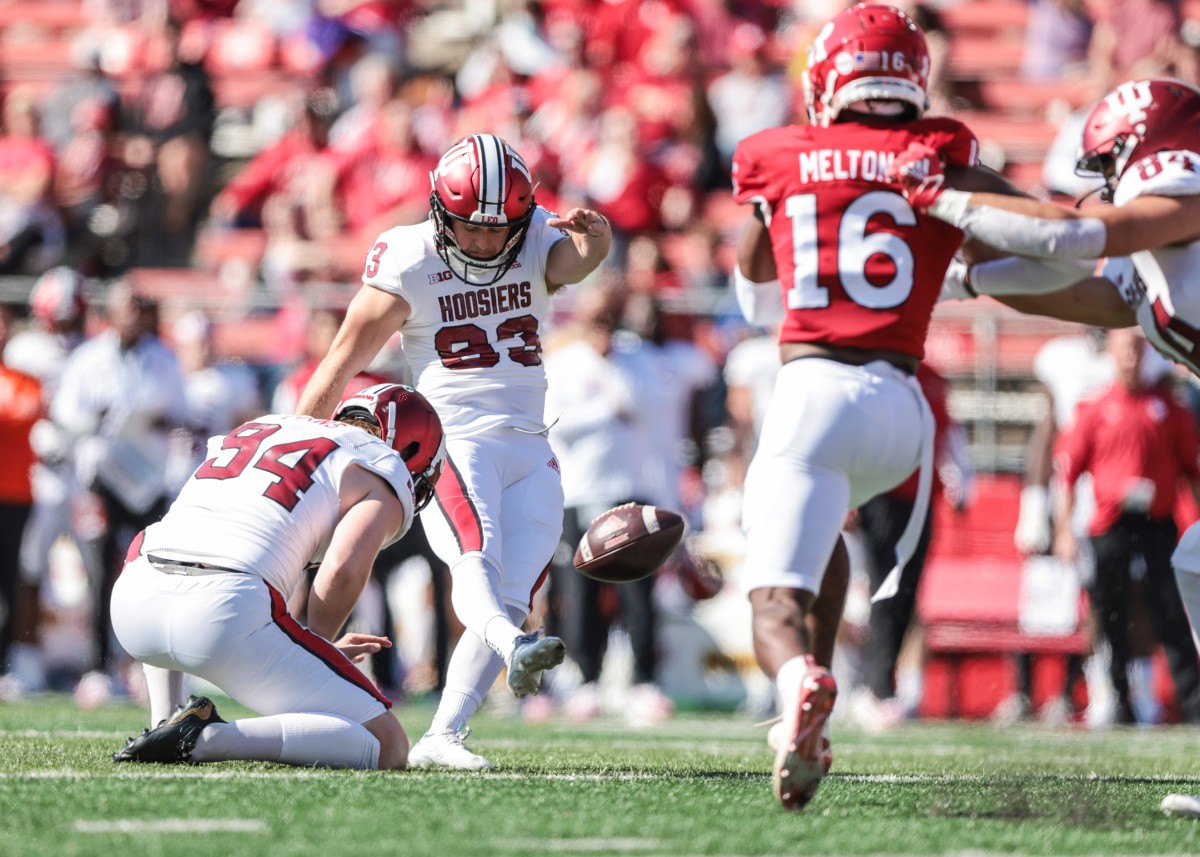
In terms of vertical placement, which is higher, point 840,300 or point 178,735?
point 840,300

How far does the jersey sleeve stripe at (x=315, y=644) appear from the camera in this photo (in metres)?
4.53

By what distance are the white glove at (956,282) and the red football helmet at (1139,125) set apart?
432 mm

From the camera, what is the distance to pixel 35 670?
964 cm

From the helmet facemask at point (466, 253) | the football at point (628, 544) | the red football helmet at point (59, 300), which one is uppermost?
the red football helmet at point (59, 300)

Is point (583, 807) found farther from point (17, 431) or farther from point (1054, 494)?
point (17, 431)

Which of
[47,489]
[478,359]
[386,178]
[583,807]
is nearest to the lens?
[583,807]

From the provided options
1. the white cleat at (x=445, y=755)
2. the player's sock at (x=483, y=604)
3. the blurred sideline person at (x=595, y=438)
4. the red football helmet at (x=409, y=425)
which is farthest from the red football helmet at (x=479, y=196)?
the blurred sideline person at (x=595, y=438)

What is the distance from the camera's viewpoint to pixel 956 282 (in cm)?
482

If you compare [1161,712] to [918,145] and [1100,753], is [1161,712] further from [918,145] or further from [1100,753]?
[918,145]

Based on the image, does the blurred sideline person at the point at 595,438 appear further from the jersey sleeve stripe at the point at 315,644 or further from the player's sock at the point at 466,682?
the jersey sleeve stripe at the point at 315,644

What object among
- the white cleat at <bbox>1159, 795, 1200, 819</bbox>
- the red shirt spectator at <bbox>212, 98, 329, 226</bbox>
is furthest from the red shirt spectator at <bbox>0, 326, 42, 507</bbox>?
the white cleat at <bbox>1159, 795, 1200, 819</bbox>

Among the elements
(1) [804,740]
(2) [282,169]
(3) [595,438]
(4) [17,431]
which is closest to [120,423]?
(4) [17,431]

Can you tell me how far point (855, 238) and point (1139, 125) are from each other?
941 millimetres

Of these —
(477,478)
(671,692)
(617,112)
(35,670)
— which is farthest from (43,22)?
(477,478)
